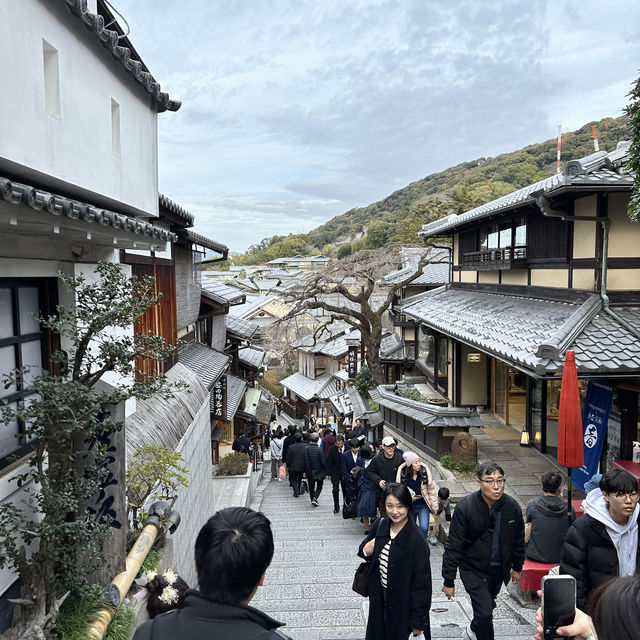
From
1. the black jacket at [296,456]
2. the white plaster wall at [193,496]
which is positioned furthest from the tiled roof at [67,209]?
the black jacket at [296,456]

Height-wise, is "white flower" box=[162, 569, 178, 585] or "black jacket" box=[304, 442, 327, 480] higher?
"white flower" box=[162, 569, 178, 585]

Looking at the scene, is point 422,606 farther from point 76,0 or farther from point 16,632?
point 76,0

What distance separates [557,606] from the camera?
2447 millimetres

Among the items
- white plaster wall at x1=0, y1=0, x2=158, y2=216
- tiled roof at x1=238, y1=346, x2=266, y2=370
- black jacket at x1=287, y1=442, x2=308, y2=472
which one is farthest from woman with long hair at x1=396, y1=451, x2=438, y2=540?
tiled roof at x1=238, y1=346, x2=266, y2=370

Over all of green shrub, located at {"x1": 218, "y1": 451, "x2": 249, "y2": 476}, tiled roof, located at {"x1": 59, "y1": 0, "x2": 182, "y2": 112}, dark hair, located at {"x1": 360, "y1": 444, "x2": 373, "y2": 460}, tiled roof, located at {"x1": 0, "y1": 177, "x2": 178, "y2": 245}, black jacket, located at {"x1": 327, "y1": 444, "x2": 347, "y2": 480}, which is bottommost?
green shrub, located at {"x1": 218, "y1": 451, "x2": 249, "y2": 476}

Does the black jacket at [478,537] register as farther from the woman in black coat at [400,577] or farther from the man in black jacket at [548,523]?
the man in black jacket at [548,523]

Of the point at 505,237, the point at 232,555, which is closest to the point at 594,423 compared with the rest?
the point at 505,237

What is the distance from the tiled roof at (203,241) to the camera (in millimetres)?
14025

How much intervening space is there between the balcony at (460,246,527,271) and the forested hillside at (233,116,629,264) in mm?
8861

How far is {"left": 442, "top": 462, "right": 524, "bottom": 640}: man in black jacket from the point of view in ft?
16.1

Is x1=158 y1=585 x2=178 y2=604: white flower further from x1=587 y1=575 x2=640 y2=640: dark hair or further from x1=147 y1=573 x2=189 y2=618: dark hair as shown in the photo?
x1=587 y1=575 x2=640 y2=640: dark hair

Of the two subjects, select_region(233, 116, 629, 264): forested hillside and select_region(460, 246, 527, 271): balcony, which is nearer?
select_region(460, 246, 527, 271): balcony

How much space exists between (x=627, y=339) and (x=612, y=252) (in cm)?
197

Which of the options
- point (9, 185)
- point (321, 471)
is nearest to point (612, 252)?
point (321, 471)
